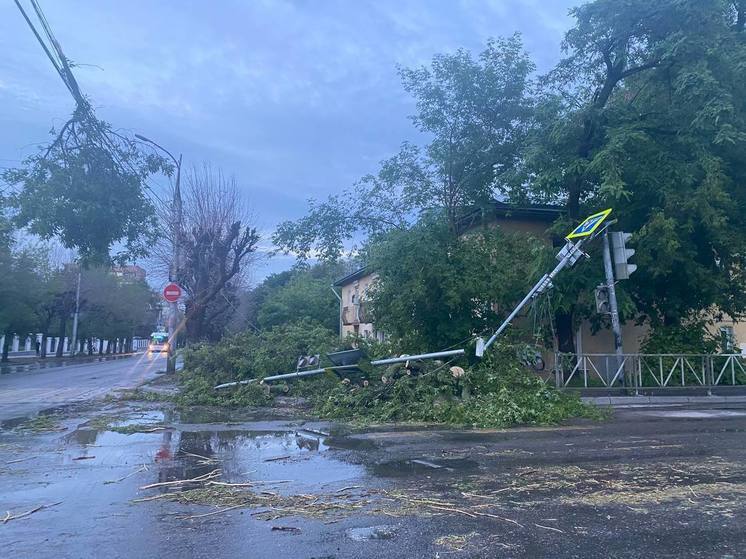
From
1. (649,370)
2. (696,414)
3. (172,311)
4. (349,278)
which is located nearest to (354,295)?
(349,278)

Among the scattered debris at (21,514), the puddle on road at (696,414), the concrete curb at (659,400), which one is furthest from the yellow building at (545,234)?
the scattered debris at (21,514)

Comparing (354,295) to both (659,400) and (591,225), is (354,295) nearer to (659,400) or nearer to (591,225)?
(659,400)

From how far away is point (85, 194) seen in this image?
10156 millimetres

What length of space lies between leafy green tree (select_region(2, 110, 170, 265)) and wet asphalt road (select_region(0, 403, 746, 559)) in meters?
3.36

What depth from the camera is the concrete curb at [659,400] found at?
16.2 m

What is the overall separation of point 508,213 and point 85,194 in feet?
46.5

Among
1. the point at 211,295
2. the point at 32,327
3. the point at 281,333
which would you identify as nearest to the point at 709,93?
the point at 281,333

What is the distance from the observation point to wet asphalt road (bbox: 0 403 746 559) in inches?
196

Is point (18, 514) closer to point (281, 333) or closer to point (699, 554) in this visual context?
point (699, 554)

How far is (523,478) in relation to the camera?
Result: 7242 mm

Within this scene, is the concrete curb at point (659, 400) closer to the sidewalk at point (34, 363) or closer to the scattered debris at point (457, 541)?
the scattered debris at point (457, 541)

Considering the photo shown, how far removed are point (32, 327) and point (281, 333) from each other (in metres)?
38.1

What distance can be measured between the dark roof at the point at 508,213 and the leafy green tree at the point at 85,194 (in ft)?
37.5

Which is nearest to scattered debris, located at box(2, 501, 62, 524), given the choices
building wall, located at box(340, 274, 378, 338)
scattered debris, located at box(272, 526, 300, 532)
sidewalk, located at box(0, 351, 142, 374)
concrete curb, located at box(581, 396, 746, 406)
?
scattered debris, located at box(272, 526, 300, 532)
